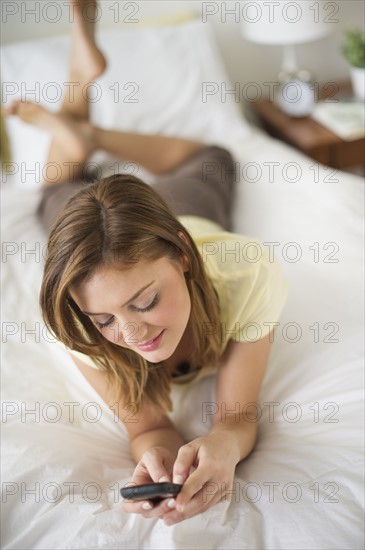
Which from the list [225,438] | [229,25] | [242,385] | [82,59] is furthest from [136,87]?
[225,438]

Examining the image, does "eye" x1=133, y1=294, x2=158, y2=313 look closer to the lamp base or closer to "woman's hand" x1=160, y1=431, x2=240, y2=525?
"woman's hand" x1=160, y1=431, x2=240, y2=525

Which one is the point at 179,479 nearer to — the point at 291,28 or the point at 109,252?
the point at 109,252

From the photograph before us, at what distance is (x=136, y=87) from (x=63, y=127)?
443mm

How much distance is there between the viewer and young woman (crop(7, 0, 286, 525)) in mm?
813

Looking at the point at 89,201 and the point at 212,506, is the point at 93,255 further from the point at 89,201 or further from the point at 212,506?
the point at 212,506

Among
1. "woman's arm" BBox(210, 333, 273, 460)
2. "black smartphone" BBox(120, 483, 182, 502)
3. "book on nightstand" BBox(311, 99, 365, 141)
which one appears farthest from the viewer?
"book on nightstand" BBox(311, 99, 365, 141)

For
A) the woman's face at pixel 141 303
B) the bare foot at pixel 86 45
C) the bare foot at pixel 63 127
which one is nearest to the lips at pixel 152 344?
the woman's face at pixel 141 303

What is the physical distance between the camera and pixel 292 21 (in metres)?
1.90

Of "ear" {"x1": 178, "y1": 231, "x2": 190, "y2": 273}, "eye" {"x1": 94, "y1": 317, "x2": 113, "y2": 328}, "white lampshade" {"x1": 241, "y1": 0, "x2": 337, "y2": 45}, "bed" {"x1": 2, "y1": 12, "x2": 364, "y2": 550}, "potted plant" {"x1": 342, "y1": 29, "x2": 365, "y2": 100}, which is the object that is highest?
"white lampshade" {"x1": 241, "y1": 0, "x2": 337, "y2": 45}

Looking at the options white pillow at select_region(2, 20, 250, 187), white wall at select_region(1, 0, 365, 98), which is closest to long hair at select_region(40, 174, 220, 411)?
white pillow at select_region(2, 20, 250, 187)

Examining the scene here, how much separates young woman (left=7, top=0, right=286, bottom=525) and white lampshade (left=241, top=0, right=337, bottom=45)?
2.89 ft

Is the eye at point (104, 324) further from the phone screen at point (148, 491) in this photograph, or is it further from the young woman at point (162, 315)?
the phone screen at point (148, 491)

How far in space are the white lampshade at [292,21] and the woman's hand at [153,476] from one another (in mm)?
1530

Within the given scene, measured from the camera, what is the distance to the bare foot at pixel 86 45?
1.55 m
